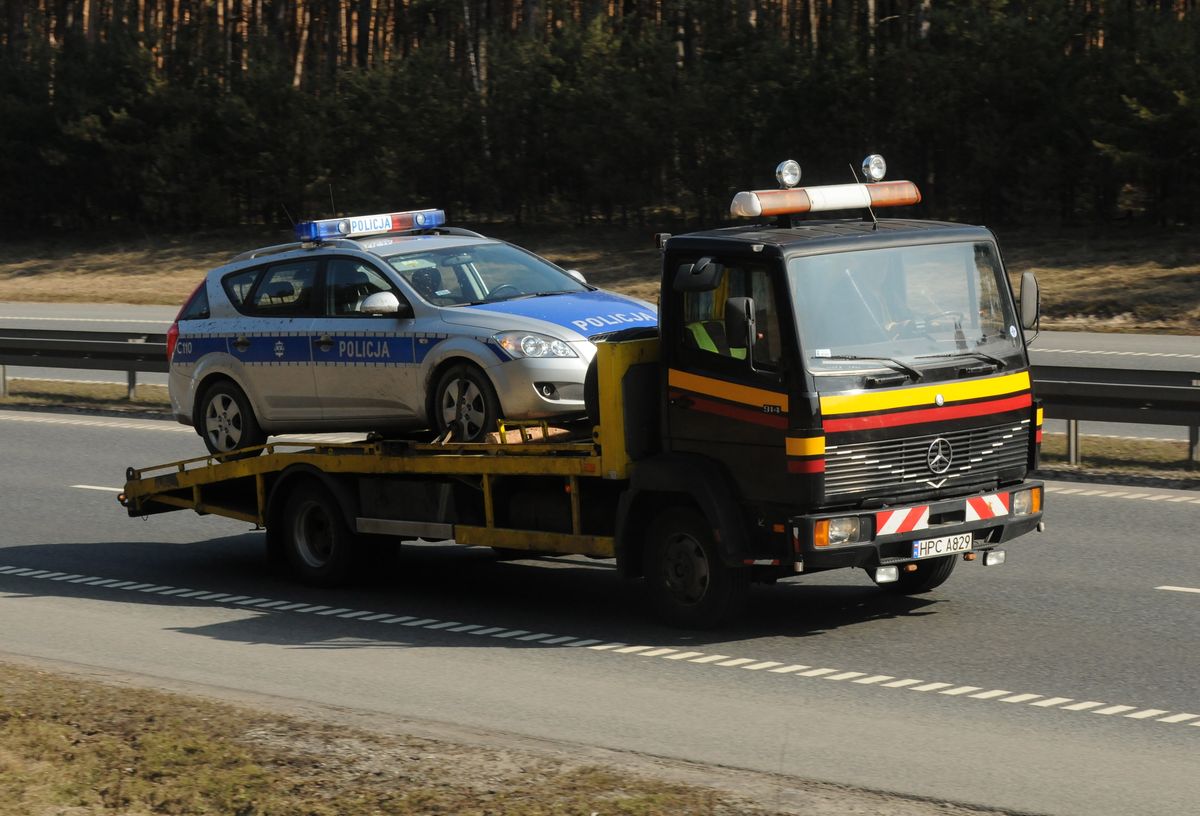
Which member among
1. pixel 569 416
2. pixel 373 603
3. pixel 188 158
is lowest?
pixel 373 603

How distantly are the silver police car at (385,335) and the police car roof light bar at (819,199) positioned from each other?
4.55 feet

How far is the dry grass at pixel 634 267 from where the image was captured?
27609mm

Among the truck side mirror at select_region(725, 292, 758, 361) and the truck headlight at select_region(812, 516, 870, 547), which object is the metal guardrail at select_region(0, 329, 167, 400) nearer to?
the truck side mirror at select_region(725, 292, 758, 361)

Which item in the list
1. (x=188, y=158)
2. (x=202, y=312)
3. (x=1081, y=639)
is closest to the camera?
(x=1081, y=639)

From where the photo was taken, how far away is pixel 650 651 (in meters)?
9.07

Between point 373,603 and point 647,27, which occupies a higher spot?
point 647,27

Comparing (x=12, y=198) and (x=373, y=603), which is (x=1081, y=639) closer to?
(x=373, y=603)

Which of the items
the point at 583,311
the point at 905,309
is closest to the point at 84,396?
the point at 583,311

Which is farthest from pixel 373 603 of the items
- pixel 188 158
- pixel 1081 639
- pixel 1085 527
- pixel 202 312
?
pixel 188 158

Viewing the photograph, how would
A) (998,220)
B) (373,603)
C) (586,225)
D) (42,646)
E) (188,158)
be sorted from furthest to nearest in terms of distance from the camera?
(188,158)
(586,225)
(998,220)
(373,603)
(42,646)

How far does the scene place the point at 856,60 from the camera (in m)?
37.0

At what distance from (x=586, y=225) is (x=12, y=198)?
1810 centimetres

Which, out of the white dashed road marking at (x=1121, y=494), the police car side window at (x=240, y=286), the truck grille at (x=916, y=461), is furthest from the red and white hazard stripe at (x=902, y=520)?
the white dashed road marking at (x=1121, y=494)

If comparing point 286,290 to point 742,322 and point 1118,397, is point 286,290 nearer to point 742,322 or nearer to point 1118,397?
point 742,322
